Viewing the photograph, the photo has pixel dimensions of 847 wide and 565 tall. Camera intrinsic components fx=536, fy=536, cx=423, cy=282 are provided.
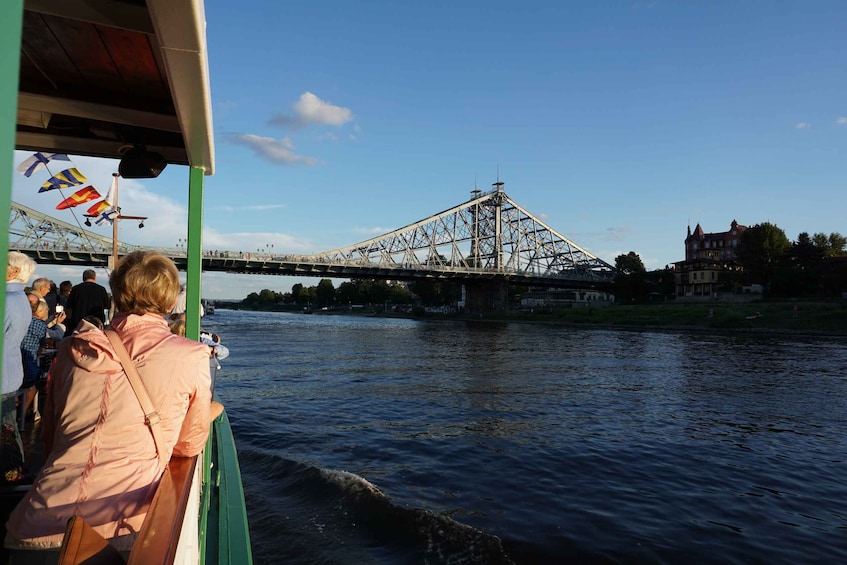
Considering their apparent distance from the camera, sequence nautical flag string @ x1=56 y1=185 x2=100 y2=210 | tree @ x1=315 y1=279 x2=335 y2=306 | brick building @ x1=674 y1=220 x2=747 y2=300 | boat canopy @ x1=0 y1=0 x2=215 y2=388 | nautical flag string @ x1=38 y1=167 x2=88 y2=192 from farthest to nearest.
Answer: tree @ x1=315 y1=279 x2=335 y2=306 → brick building @ x1=674 y1=220 x2=747 y2=300 → nautical flag string @ x1=56 y1=185 x2=100 y2=210 → nautical flag string @ x1=38 y1=167 x2=88 y2=192 → boat canopy @ x1=0 y1=0 x2=215 y2=388

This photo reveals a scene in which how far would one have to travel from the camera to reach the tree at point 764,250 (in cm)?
6038

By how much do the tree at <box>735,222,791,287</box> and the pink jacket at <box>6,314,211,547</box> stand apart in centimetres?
6995

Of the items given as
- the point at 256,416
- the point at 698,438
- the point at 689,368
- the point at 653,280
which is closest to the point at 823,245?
the point at 653,280

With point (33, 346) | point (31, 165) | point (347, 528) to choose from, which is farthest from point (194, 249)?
point (31, 165)

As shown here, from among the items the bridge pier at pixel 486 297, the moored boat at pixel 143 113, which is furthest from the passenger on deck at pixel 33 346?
the bridge pier at pixel 486 297

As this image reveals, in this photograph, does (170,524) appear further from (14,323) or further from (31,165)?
(31,165)

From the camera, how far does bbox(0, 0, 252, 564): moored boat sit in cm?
142

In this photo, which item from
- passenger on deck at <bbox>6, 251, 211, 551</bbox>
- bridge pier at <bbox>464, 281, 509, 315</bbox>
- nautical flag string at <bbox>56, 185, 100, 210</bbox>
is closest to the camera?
passenger on deck at <bbox>6, 251, 211, 551</bbox>

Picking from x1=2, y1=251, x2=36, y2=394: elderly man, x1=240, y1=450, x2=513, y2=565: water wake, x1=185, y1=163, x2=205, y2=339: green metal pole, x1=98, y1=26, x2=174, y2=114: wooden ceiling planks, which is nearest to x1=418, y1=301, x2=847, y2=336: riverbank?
x1=240, y1=450, x2=513, y2=565: water wake

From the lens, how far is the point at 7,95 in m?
0.76

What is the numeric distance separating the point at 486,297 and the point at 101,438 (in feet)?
229

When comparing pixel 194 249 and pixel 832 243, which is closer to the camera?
pixel 194 249

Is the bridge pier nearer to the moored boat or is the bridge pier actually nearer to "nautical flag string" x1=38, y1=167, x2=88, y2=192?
"nautical flag string" x1=38, y1=167, x2=88, y2=192

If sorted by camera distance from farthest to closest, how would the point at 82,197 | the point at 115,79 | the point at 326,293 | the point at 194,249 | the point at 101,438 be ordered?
1. the point at 326,293
2. the point at 82,197
3. the point at 194,249
4. the point at 115,79
5. the point at 101,438
